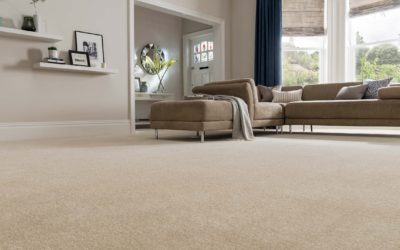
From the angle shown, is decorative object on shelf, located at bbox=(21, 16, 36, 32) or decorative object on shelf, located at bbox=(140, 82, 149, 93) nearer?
decorative object on shelf, located at bbox=(21, 16, 36, 32)

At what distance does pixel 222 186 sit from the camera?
4.50 ft

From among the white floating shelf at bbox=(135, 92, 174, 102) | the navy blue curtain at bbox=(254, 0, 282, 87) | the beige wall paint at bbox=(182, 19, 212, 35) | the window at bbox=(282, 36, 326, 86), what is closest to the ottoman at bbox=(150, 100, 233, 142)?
the white floating shelf at bbox=(135, 92, 174, 102)

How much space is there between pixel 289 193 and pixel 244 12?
20.0 ft

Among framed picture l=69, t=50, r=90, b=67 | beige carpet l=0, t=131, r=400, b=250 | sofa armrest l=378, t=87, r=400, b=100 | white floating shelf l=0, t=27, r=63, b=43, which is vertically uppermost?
white floating shelf l=0, t=27, r=63, b=43

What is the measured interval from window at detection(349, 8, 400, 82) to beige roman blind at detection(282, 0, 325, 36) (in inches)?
21.6

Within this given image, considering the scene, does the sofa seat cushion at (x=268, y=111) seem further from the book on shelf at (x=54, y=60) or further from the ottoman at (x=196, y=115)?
the book on shelf at (x=54, y=60)

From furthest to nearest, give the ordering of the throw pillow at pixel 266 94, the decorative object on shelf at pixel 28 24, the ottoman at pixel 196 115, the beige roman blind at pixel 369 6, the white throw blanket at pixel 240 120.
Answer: the beige roman blind at pixel 369 6, the throw pillow at pixel 266 94, the decorative object on shelf at pixel 28 24, the white throw blanket at pixel 240 120, the ottoman at pixel 196 115

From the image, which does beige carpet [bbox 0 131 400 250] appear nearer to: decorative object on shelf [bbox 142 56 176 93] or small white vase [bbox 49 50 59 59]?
small white vase [bbox 49 50 59 59]

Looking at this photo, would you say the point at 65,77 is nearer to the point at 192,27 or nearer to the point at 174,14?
the point at 174,14

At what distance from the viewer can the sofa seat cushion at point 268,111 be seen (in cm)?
410

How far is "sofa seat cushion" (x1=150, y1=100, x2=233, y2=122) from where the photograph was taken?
340 cm

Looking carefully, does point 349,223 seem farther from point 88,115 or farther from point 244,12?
point 244,12

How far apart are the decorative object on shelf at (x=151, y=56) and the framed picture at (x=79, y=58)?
282cm

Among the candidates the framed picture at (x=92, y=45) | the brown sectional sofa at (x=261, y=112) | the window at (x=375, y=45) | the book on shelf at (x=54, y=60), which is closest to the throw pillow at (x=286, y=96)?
the brown sectional sofa at (x=261, y=112)
